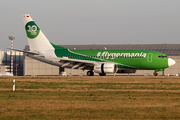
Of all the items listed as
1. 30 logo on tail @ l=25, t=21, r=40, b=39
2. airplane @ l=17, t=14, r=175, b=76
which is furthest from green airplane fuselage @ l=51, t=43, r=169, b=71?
30 logo on tail @ l=25, t=21, r=40, b=39

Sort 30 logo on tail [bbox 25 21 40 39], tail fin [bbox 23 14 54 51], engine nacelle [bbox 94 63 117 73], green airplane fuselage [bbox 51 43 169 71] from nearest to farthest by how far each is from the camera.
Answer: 1. engine nacelle [bbox 94 63 117 73]
2. green airplane fuselage [bbox 51 43 169 71]
3. tail fin [bbox 23 14 54 51]
4. 30 logo on tail [bbox 25 21 40 39]

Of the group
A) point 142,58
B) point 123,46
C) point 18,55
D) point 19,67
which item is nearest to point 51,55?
point 142,58

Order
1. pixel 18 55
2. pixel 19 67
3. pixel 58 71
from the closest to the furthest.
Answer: pixel 58 71, pixel 19 67, pixel 18 55

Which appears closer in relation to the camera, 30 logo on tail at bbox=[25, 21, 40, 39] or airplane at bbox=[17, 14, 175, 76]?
airplane at bbox=[17, 14, 175, 76]

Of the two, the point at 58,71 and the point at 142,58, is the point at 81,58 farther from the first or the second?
the point at 58,71

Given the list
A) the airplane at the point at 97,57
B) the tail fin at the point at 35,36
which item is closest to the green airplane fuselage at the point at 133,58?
the airplane at the point at 97,57

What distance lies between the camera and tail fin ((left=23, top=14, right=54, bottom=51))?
173 ft

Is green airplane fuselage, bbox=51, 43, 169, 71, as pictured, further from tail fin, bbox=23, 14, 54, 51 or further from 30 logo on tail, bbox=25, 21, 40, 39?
30 logo on tail, bbox=25, 21, 40, 39

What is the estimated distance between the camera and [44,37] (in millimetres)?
53000

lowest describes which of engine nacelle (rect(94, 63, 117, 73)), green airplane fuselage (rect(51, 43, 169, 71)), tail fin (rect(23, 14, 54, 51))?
engine nacelle (rect(94, 63, 117, 73))

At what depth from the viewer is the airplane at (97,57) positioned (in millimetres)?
48812

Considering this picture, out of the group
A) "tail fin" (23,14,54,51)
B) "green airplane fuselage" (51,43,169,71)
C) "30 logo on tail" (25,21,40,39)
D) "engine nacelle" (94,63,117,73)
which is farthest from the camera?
"30 logo on tail" (25,21,40,39)

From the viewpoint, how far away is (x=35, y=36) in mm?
52938

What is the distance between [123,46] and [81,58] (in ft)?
123
